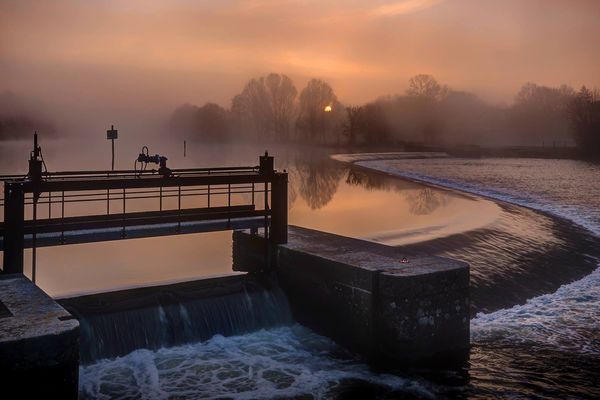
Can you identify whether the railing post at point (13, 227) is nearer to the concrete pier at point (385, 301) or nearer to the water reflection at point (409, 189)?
the concrete pier at point (385, 301)

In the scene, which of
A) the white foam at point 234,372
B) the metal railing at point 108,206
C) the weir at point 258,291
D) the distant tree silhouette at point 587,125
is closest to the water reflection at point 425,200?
the metal railing at point 108,206

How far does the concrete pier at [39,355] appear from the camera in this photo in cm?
898

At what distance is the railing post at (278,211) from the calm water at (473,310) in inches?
109

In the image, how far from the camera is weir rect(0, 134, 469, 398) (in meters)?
13.4

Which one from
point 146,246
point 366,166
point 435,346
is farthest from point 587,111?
point 435,346

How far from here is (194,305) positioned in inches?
586

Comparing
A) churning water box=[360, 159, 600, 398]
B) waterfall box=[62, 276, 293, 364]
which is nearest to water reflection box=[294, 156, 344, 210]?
churning water box=[360, 159, 600, 398]

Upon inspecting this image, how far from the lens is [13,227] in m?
13.8

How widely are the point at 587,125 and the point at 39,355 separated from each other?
113 metres

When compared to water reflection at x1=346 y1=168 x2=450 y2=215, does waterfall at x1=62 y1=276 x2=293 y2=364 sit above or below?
below

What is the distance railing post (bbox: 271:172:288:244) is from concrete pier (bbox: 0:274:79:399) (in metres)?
7.85

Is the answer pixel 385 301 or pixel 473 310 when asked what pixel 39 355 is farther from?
pixel 473 310

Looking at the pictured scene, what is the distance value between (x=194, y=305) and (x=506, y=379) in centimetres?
706

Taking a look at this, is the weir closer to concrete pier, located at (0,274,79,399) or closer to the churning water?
concrete pier, located at (0,274,79,399)
